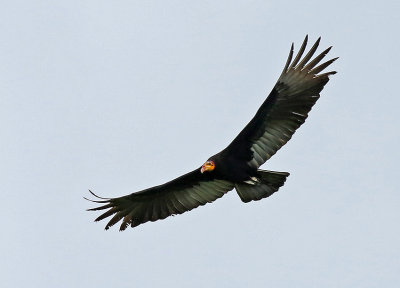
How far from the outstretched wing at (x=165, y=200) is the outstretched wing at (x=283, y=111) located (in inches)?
56.7

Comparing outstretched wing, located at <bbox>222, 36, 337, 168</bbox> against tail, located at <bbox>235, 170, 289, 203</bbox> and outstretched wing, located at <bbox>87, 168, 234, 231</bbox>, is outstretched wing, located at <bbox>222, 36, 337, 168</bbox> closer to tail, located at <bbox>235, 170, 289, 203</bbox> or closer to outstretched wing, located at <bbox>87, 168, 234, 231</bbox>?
tail, located at <bbox>235, 170, 289, 203</bbox>

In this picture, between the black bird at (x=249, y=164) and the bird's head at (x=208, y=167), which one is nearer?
the black bird at (x=249, y=164)

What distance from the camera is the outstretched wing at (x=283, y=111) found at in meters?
25.8

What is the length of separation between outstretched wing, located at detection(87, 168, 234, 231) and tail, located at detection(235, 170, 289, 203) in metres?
0.75

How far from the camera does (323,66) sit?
2570 cm

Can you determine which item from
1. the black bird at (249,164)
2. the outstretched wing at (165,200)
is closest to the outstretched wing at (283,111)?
the black bird at (249,164)

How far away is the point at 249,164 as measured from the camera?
26.4 metres

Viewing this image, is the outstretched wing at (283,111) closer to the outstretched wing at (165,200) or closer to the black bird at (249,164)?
the black bird at (249,164)

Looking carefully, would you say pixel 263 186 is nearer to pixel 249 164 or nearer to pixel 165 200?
pixel 249 164

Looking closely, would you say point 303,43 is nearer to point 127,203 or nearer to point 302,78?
point 302,78

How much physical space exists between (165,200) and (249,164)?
8.43ft

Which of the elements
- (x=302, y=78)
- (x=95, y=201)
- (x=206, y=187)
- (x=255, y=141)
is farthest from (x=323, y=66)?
(x=95, y=201)

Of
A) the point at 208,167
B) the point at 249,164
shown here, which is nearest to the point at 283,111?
the point at 249,164

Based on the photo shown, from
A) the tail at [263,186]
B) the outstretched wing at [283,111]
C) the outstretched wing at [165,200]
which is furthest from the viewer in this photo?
the outstretched wing at [165,200]
